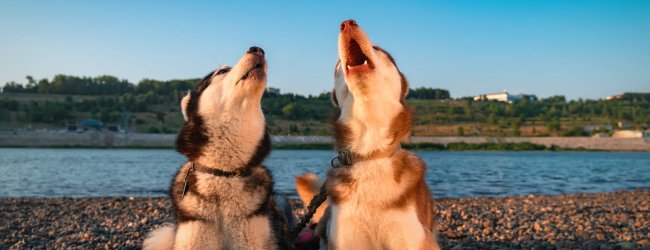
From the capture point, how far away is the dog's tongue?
4.33 metres

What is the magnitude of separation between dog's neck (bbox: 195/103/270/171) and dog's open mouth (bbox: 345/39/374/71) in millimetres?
1034

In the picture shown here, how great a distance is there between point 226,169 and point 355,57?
5.10 feet

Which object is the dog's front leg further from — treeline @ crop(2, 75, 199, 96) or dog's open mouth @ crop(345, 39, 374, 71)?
treeline @ crop(2, 75, 199, 96)

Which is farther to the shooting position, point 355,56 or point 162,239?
point 162,239

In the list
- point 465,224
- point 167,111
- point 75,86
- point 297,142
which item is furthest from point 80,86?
point 465,224

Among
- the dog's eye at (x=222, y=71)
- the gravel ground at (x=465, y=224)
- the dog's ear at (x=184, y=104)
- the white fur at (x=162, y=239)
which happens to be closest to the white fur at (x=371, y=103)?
the dog's eye at (x=222, y=71)

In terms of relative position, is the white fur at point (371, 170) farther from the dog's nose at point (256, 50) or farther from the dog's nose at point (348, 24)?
the dog's nose at point (256, 50)

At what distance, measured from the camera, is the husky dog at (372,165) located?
13.1 ft

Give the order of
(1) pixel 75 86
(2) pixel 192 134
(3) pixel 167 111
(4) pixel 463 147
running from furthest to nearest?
(1) pixel 75 86 < (3) pixel 167 111 < (4) pixel 463 147 < (2) pixel 192 134

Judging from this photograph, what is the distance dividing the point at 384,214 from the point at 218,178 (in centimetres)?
152

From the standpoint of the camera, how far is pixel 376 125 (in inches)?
169

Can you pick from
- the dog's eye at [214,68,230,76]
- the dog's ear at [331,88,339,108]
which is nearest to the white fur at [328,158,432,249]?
the dog's ear at [331,88,339,108]

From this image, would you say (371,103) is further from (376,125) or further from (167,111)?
(167,111)

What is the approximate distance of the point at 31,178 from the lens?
26.1 m
